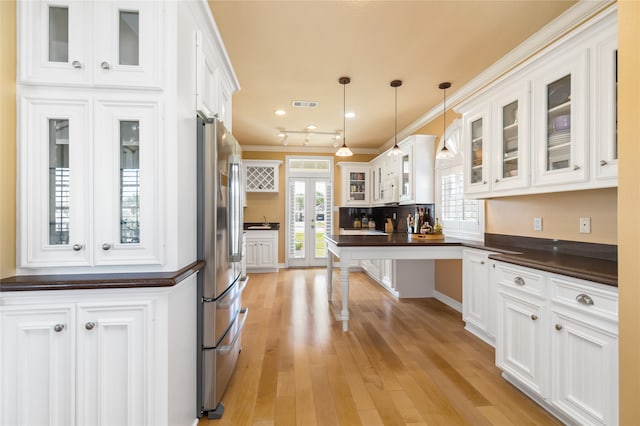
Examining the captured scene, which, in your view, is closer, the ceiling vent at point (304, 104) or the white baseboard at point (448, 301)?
the white baseboard at point (448, 301)

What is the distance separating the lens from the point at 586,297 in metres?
1.48

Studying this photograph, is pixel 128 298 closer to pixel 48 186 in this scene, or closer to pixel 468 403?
pixel 48 186

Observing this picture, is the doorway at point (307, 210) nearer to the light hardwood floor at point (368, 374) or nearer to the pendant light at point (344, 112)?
the pendant light at point (344, 112)

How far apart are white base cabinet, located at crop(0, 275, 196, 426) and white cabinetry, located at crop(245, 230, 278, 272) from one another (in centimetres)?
458

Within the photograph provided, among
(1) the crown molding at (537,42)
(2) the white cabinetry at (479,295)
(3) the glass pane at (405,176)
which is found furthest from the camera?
(3) the glass pane at (405,176)

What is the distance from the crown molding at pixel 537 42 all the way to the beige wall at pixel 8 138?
3246mm

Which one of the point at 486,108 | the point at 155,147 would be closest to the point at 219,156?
the point at 155,147

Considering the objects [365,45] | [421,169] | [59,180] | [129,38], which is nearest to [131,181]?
[59,180]

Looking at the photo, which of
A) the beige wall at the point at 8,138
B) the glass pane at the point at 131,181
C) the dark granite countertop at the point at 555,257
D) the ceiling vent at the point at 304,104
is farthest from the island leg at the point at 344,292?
the beige wall at the point at 8,138

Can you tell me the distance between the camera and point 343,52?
2697 millimetres

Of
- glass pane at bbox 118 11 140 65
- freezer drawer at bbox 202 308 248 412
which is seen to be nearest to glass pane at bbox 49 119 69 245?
glass pane at bbox 118 11 140 65

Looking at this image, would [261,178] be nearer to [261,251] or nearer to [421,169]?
[261,251]

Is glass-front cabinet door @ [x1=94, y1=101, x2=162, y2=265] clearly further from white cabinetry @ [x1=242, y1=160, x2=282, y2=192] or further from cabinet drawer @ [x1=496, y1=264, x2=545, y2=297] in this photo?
white cabinetry @ [x1=242, y1=160, x2=282, y2=192]

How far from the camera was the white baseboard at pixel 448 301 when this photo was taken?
363 centimetres
